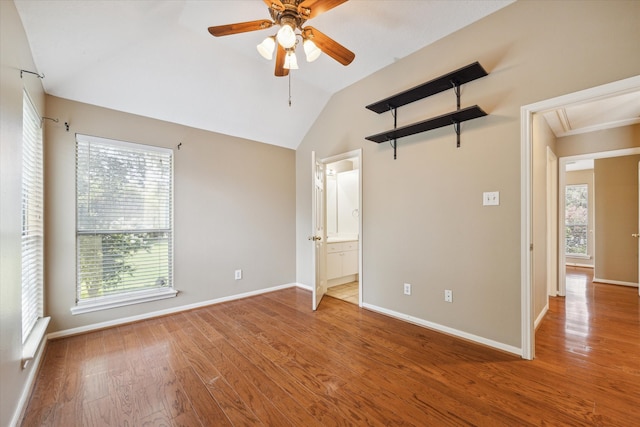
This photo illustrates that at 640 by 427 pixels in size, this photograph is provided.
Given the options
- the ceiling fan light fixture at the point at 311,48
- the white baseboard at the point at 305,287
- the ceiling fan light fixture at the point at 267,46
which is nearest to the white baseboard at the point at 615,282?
the white baseboard at the point at 305,287

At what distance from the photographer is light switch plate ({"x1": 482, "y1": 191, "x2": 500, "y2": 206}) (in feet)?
7.67

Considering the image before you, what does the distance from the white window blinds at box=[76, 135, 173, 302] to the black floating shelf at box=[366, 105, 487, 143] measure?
2.66 metres

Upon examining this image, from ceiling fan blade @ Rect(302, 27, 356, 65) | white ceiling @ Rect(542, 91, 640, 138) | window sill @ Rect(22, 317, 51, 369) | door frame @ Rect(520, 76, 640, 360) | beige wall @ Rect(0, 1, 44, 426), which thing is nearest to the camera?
beige wall @ Rect(0, 1, 44, 426)

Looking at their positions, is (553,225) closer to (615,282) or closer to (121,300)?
(615,282)

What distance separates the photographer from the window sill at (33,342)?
1.74 meters

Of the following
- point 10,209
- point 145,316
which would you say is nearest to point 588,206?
point 145,316

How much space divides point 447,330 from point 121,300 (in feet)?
11.5

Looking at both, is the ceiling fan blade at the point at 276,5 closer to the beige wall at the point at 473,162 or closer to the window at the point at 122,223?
the beige wall at the point at 473,162

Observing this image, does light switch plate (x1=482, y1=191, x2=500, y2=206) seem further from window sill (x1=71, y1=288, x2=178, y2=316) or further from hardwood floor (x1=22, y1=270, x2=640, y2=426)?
window sill (x1=71, y1=288, x2=178, y2=316)

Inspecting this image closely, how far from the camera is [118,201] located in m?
2.92

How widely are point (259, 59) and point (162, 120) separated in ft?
4.59

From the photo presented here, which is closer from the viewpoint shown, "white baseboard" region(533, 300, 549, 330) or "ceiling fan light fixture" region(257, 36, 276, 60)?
"ceiling fan light fixture" region(257, 36, 276, 60)

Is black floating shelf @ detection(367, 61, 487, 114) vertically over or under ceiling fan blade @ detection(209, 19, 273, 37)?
under

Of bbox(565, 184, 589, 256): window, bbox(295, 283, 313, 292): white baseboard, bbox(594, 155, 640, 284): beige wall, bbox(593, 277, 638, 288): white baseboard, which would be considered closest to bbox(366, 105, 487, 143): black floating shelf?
bbox(295, 283, 313, 292): white baseboard
